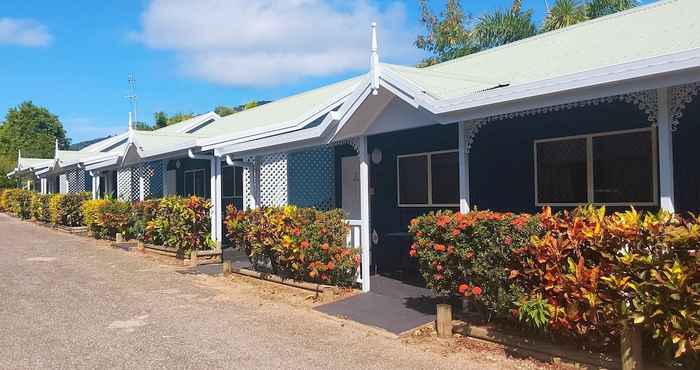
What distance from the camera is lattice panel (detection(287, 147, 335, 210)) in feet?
36.4

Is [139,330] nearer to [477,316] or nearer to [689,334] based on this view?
[477,316]

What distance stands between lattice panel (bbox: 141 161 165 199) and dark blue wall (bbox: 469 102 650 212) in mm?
11216

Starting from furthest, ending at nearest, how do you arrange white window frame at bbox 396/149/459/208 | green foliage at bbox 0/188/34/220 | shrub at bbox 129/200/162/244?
green foliage at bbox 0/188/34/220 < shrub at bbox 129/200/162/244 < white window frame at bbox 396/149/459/208

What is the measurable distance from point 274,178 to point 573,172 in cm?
560

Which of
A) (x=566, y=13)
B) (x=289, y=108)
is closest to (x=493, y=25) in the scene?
(x=566, y=13)

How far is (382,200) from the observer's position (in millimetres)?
11133

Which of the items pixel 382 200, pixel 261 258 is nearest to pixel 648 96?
pixel 382 200

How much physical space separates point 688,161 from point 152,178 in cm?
1509

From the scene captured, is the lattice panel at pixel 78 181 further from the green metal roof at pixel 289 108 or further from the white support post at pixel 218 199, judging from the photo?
the white support post at pixel 218 199

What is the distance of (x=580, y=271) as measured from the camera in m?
5.06

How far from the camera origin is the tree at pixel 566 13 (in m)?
22.2

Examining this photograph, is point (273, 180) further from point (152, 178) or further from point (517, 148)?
point (152, 178)

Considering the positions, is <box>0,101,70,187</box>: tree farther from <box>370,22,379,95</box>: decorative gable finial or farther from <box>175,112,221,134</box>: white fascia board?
<box>370,22,379,95</box>: decorative gable finial

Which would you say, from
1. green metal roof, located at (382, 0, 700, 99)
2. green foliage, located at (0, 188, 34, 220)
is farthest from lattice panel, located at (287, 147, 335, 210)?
green foliage, located at (0, 188, 34, 220)
